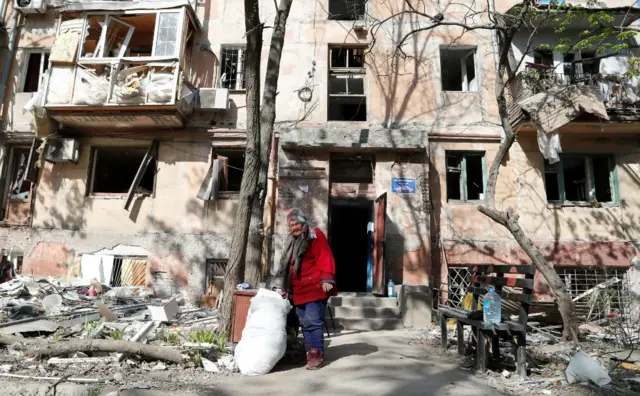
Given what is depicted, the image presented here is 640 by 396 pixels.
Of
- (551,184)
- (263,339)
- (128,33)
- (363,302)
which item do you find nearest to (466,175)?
(551,184)

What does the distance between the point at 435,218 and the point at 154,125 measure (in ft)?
26.4

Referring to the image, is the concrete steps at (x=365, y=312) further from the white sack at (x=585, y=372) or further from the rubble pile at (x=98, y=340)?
the white sack at (x=585, y=372)

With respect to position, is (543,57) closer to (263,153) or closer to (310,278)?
(263,153)

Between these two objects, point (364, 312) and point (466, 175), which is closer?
point (364, 312)

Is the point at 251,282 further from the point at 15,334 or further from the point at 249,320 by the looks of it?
the point at 15,334

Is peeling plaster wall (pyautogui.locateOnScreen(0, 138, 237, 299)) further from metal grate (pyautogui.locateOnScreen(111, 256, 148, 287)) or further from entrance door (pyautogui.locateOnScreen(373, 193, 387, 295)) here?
entrance door (pyautogui.locateOnScreen(373, 193, 387, 295))

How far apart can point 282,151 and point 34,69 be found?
27.0 ft

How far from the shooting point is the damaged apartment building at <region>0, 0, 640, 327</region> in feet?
35.0

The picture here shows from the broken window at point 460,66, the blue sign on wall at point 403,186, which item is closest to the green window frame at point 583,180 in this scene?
the broken window at point 460,66

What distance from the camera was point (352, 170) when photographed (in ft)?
37.6

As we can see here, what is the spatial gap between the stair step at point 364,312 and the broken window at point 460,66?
22.5 ft

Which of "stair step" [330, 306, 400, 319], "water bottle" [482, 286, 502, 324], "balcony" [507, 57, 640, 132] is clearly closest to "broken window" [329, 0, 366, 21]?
"balcony" [507, 57, 640, 132]

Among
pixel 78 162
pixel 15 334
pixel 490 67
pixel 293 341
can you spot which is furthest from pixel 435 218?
pixel 78 162

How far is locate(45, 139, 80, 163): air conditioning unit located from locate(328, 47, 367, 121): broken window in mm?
7251
